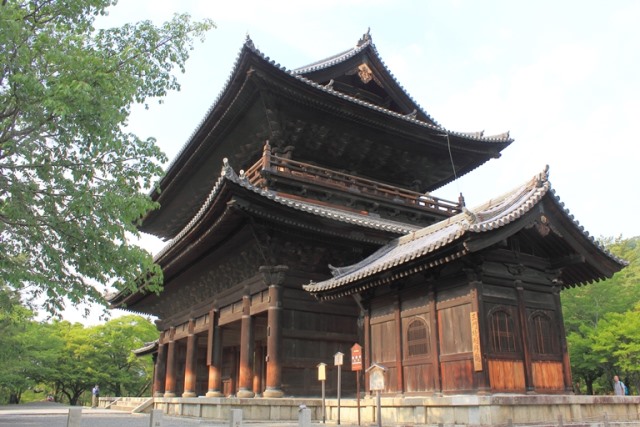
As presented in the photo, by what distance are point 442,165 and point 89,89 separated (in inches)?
677

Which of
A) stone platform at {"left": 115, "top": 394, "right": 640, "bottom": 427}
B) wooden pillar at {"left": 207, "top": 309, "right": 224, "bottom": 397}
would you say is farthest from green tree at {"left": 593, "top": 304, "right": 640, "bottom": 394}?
wooden pillar at {"left": 207, "top": 309, "right": 224, "bottom": 397}

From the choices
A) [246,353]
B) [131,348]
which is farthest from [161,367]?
[131,348]

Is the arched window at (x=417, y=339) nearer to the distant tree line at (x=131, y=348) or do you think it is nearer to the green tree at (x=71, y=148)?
the green tree at (x=71, y=148)

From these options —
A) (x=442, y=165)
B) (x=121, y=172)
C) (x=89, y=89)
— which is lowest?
(x=121, y=172)

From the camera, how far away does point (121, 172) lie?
11766 mm

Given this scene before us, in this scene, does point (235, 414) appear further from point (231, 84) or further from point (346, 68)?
point (346, 68)

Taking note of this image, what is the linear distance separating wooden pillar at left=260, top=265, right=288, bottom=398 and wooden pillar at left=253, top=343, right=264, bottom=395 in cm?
547

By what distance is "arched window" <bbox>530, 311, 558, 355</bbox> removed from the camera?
13.0m

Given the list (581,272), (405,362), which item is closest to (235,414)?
(405,362)

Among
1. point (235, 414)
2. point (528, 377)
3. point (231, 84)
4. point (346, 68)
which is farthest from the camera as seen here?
point (346, 68)

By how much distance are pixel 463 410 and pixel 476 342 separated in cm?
149

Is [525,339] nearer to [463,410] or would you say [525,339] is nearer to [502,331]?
[502,331]

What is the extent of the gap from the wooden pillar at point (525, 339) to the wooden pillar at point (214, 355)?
11692 mm

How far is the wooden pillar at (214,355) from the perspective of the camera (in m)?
20.0
